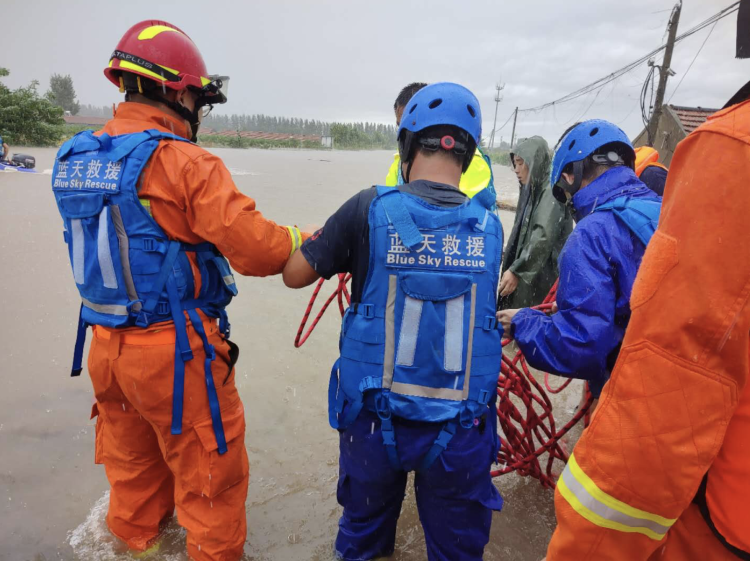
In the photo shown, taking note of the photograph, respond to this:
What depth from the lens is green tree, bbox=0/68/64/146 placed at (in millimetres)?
31158

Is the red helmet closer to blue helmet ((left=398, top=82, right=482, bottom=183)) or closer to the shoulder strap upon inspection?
the shoulder strap

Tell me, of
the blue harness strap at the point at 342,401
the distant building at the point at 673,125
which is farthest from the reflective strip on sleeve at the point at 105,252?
the distant building at the point at 673,125

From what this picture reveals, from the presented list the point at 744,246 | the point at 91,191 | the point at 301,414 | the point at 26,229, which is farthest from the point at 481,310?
the point at 26,229

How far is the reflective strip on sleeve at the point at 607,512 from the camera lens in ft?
3.24

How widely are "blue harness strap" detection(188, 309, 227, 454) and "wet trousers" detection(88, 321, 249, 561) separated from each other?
0.03 meters


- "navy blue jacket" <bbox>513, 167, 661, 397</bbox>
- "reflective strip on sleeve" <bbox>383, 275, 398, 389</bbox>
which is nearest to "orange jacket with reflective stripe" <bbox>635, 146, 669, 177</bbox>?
"navy blue jacket" <bbox>513, 167, 661, 397</bbox>

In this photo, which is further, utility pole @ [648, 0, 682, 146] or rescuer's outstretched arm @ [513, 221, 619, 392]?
utility pole @ [648, 0, 682, 146]

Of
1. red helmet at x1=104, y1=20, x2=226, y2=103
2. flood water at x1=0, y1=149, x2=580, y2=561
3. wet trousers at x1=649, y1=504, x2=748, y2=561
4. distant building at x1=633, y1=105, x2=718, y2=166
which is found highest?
distant building at x1=633, y1=105, x2=718, y2=166

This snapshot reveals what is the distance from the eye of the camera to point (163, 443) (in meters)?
2.28

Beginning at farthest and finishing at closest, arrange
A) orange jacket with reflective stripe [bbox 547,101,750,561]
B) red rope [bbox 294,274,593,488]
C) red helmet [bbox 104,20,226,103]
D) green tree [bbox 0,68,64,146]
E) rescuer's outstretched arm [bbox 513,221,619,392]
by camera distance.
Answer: green tree [bbox 0,68,64,146] → red rope [bbox 294,274,593,488] → red helmet [bbox 104,20,226,103] → rescuer's outstretched arm [bbox 513,221,619,392] → orange jacket with reflective stripe [bbox 547,101,750,561]

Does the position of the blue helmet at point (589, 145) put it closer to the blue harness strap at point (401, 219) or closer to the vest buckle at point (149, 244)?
the blue harness strap at point (401, 219)

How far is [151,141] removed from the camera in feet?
6.82

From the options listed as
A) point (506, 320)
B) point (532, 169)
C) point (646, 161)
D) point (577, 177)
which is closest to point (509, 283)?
point (532, 169)

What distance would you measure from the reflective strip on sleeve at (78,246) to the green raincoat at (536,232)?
4.14 metres
